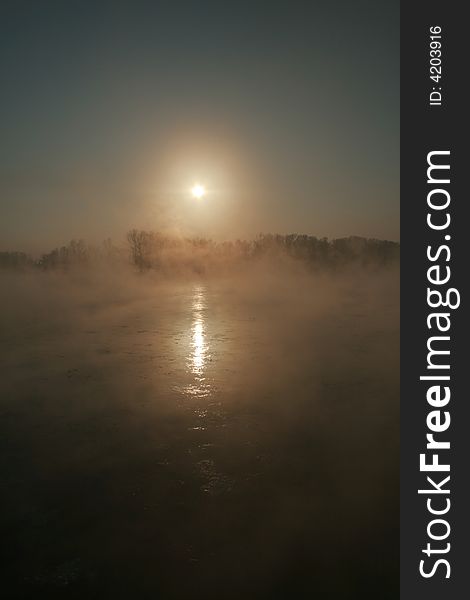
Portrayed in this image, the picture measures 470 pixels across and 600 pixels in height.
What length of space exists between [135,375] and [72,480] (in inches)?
281

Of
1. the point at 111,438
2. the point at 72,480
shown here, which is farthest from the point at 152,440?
the point at 72,480

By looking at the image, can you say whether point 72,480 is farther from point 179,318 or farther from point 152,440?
point 179,318

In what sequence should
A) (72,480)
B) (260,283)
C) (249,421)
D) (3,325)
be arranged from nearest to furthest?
(72,480), (249,421), (3,325), (260,283)

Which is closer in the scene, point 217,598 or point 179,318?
point 217,598

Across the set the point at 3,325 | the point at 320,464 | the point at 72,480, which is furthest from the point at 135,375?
the point at 3,325

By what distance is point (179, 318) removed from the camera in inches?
1162

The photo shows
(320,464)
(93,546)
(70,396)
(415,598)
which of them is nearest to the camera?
(415,598)

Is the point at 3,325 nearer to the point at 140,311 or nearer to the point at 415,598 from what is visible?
the point at 140,311

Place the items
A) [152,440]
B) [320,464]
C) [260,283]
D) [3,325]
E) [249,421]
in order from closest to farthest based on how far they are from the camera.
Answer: [320,464]
[152,440]
[249,421]
[3,325]
[260,283]

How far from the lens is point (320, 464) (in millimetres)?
10227

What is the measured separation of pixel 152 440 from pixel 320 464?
13.1 ft

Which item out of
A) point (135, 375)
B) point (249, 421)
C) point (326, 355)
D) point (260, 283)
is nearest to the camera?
point (249, 421)

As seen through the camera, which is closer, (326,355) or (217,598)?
(217,598)

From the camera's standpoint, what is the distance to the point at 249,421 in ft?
40.2
